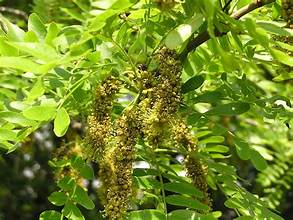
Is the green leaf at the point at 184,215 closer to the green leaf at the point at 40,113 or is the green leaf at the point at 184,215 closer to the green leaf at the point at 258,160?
the green leaf at the point at 258,160

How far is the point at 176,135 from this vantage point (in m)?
1.46

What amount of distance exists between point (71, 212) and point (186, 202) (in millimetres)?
313

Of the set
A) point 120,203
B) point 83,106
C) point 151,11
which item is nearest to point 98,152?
point 120,203

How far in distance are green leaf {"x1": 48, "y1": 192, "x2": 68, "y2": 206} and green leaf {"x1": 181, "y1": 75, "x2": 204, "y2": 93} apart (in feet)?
1.46

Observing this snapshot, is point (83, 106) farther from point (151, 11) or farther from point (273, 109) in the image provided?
point (273, 109)

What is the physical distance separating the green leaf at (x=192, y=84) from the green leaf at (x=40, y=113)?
0.41 meters

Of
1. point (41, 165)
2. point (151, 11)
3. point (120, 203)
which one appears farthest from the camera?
point (41, 165)

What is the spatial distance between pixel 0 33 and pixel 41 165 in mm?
3968

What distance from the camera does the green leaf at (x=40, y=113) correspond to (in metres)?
1.37

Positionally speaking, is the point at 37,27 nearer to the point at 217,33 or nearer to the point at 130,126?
the point at 130,126

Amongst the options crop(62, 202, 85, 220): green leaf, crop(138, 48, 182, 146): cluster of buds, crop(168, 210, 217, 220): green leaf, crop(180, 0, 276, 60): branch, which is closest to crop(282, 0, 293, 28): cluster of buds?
crop(180, 0, 276, 60): branch

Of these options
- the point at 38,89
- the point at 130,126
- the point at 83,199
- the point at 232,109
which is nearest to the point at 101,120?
the point at 130,126

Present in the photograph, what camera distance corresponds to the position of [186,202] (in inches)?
62.7

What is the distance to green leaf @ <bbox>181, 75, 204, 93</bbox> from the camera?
5.41ft
